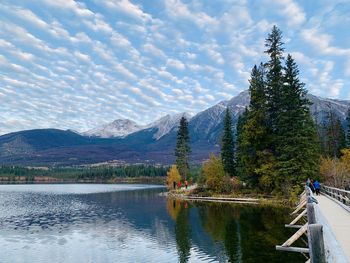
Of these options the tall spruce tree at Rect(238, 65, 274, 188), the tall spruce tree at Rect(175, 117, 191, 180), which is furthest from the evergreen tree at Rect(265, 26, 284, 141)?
the tall spruce tree at Rect(175, 117, 191, 180)

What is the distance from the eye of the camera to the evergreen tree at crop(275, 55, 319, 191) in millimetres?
57312

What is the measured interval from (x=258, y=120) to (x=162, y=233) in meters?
34.7

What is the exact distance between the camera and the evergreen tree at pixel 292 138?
57.3 meters

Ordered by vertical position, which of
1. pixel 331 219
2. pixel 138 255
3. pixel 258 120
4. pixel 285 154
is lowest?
pixel 138 255

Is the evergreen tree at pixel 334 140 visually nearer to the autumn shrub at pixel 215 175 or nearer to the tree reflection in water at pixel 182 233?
the autumn shrub at pixel 215 175

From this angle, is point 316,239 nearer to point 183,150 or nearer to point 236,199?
point 236,199

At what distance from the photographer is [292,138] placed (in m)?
57.4

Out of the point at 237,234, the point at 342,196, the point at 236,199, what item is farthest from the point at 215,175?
the point at 342,196

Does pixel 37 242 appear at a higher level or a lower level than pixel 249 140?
lower

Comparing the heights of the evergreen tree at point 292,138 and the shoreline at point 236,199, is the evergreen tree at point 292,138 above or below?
above

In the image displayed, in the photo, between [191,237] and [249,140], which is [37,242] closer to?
[191,237]

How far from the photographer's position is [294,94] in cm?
6000

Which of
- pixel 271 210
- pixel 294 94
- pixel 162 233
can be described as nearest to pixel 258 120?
pixel 294 94

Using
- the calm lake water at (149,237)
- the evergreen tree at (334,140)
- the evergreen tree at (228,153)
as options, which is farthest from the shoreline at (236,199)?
the evergreen tree at (334,140)
